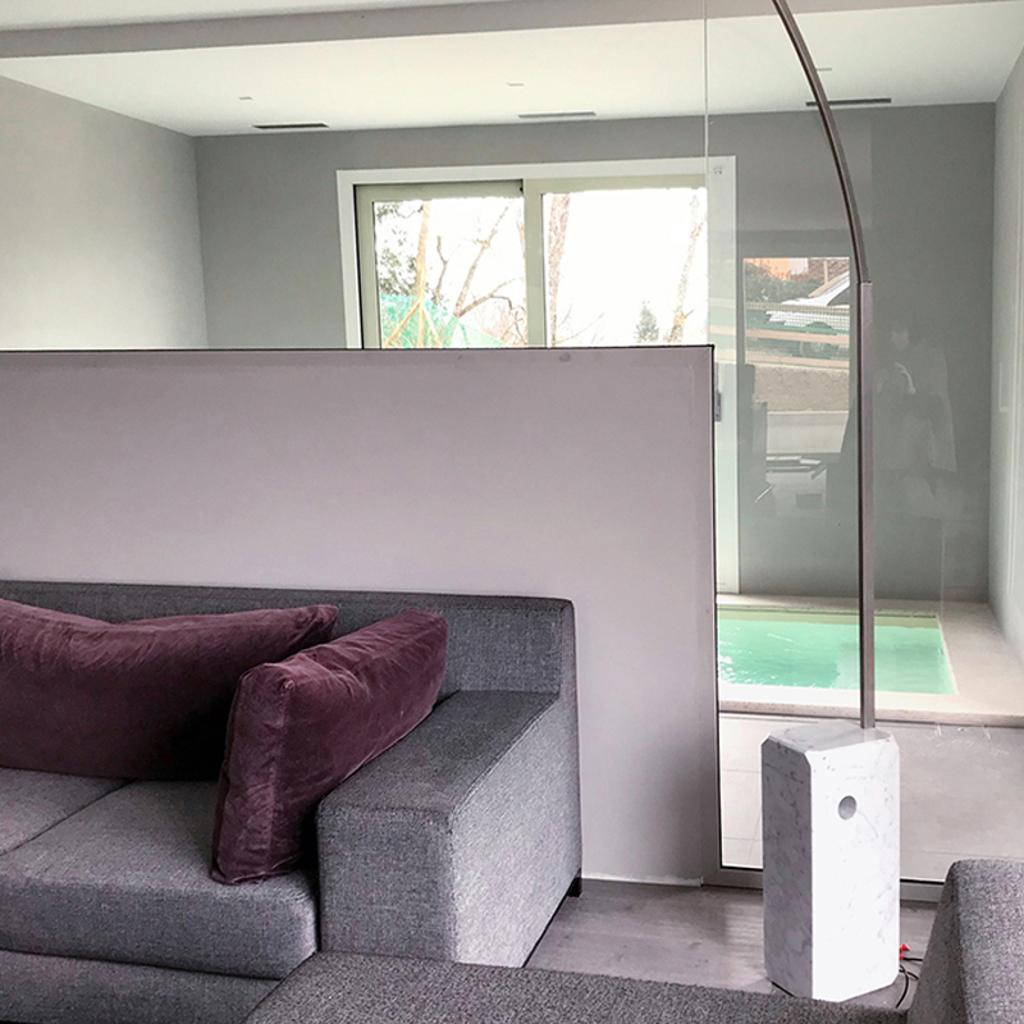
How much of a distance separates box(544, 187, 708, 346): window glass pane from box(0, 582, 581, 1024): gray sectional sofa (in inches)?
33.8

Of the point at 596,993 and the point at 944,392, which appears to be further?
the point at 944,392

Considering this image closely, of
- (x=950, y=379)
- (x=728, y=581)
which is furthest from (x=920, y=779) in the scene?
(x=950, y=379)

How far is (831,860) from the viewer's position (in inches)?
96.5

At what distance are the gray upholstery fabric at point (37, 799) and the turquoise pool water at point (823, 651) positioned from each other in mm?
1352

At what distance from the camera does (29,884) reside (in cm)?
232

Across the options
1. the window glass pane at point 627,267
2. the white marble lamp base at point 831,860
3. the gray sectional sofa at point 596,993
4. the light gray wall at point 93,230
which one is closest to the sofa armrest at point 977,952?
the gray sectional sofa at point 596,993

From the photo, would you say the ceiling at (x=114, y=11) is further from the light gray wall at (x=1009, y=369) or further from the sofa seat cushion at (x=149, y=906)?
the sofa seat cushion at (x=149, y=906)

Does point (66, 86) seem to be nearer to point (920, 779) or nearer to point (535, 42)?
point (535, 42)

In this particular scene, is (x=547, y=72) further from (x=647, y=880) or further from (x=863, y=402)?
(x=647, y=880)

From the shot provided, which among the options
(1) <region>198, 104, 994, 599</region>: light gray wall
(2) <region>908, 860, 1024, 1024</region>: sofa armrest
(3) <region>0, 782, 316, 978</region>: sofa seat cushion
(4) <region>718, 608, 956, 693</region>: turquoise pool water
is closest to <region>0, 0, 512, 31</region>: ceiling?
(1) <region>198, 104, 994, 599</region>: light gray wall

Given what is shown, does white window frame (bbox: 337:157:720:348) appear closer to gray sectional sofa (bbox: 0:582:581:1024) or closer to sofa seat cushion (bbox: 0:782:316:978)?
gray sectional sofa (bbox: 0:582:581:1024)

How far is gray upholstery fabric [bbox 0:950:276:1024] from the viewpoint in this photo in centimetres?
224

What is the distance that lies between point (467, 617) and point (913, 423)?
104 centimetres

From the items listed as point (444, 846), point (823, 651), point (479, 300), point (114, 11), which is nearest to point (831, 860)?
point (823, 651)
